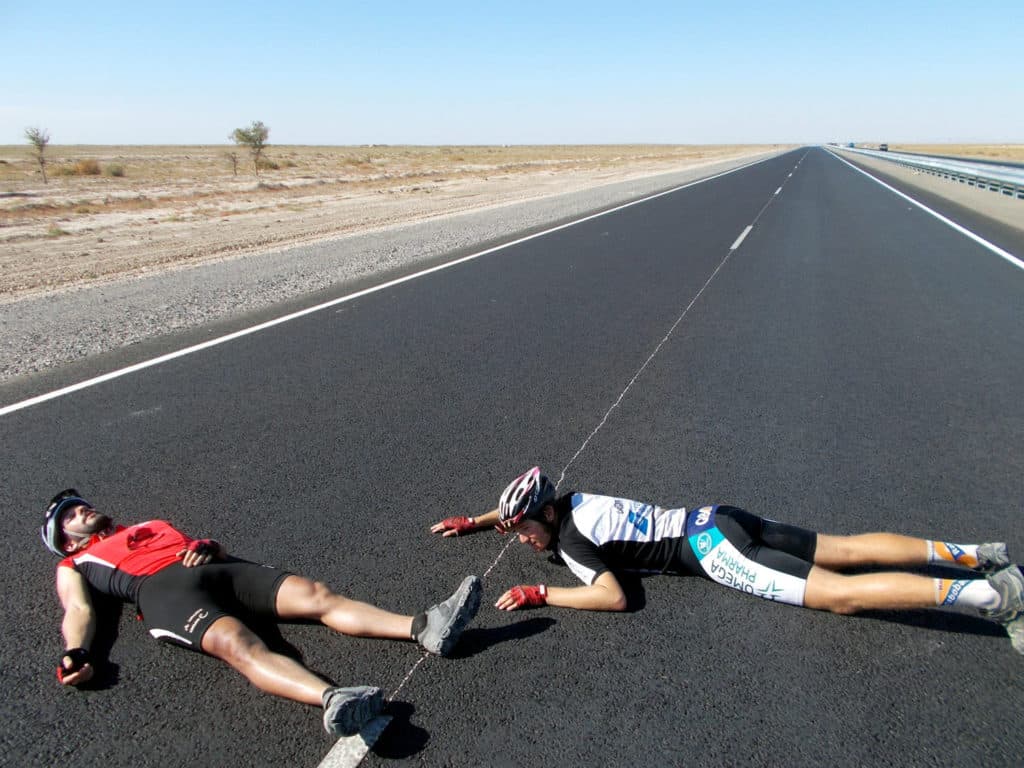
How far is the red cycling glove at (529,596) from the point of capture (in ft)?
11.2

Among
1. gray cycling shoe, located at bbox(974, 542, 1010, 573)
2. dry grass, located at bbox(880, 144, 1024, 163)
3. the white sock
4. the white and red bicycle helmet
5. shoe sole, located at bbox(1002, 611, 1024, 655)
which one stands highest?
the white and red bicycle helmet

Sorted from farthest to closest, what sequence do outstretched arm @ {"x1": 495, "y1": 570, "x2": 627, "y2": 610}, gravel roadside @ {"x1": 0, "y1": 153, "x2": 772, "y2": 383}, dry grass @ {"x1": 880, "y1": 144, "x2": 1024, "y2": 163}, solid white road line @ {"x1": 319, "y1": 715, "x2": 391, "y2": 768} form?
dry grass @ {"x1": 880, "y1": 144, "x2": 1024, "y2": 163} < gravel roadside @ {"x1": 0, "y1": 153, "x2": 772, "y2": 383} < outstretched arm @ {"x1": 495, "y1": 570, "x2": 627, "y2": 610} < solid white road line @ {"x1": 319, "y1": 715, "x2": 391, "y2": 768}

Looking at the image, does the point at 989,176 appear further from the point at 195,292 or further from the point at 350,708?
the point at 350,708

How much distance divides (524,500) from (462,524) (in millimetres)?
629

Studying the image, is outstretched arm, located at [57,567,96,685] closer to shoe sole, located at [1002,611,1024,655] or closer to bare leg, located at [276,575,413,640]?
bare leg, located at [276,575,413,640]

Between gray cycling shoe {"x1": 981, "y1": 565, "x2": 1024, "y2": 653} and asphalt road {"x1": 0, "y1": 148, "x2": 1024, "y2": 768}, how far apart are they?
0.34 ft

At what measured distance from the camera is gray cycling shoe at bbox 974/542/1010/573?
3.46 m

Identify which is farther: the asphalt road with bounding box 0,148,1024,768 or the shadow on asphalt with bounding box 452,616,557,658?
the shadow on asphalt with bounding box 452,616,557,658

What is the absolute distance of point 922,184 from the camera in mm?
34906

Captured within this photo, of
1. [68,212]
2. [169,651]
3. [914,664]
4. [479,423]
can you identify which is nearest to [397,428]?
[479,423]

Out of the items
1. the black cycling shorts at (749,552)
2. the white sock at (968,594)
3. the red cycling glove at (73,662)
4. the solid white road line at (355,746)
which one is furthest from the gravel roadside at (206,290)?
the white sock at (968,594)

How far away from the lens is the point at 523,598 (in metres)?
3.41

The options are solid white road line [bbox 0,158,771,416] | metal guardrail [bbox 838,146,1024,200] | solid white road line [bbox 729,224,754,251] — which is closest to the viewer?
solid white road line [bbox 0,158,771,416]

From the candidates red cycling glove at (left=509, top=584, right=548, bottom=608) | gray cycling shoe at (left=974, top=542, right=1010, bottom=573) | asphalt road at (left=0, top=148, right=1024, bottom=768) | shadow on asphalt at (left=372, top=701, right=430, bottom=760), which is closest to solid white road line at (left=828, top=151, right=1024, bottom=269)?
asphalt road at (left=0, top=148, right=1024, bottom=768)
